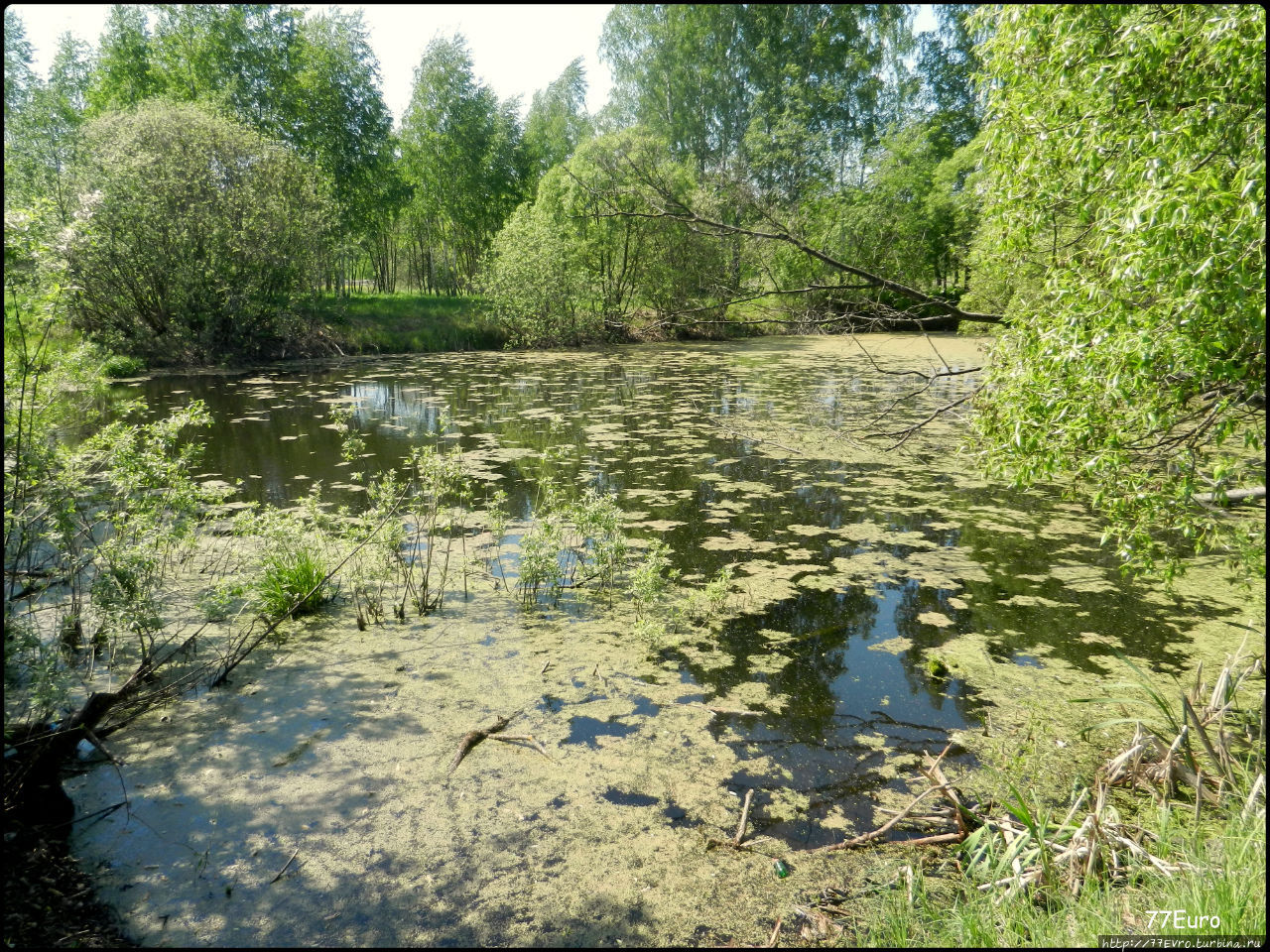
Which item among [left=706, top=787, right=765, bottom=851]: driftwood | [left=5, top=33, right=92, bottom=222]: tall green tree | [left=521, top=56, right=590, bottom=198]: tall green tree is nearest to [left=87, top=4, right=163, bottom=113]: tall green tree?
[left=5, top=33, right=92, bottom=222]: tall green tree

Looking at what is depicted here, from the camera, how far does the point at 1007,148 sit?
4.00 metres

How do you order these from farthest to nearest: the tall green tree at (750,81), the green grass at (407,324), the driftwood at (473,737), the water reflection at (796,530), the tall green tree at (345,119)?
the tall green tree at (750,81)
the tall green tree at (345,119)
the green grass at (407,324)
the water reflection at (796,530)
the driftwood at (473,737)

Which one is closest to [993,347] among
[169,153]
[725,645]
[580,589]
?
[725,645]

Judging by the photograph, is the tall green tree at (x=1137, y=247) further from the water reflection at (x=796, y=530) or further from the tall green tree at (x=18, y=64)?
the tall green tree at (x=18, y=64)

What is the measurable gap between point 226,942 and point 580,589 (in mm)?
3569

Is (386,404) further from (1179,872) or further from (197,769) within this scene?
(1179,872)

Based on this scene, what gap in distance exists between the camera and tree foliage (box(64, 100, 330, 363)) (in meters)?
17.8

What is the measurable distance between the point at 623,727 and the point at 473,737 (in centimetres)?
81

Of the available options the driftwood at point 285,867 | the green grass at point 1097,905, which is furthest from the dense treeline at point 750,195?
the driftwood at point 285,867

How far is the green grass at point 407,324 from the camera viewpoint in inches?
938

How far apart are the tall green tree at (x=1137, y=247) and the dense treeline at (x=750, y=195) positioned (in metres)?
0.02

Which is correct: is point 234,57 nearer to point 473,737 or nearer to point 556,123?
point 556,123

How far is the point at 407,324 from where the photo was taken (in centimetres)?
2577

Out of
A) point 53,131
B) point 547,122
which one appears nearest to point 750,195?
point 53,131
